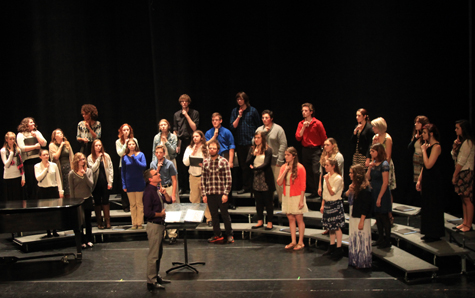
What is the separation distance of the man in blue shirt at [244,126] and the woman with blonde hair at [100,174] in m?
2.09

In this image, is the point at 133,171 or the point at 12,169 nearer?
the point at 133,171

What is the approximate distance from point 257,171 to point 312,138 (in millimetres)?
1064

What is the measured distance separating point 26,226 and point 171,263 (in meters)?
1.80

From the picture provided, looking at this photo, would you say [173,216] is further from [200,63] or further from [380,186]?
[200,63]

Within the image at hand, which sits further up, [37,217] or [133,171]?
[133,171]

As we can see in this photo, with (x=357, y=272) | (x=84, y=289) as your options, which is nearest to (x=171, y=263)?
(x=84, y=289)

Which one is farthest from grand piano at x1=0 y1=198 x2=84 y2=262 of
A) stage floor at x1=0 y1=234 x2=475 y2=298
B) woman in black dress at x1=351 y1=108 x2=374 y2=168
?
woman in black dress at x1=351 y1=108 x2=374 y2=168

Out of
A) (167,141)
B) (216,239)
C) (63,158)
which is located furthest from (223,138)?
(63,158)

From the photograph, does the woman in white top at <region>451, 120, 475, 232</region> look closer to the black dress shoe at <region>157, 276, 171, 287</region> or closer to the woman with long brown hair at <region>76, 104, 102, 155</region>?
the black dress shoe at <region>157, 276, 171, 287</region>

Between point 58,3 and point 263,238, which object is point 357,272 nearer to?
point 263,238

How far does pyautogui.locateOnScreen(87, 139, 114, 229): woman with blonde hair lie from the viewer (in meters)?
7.11

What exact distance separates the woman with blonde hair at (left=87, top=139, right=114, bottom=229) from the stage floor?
2.78 ft

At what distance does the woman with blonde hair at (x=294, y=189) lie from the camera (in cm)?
624

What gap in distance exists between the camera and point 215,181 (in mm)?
6598
